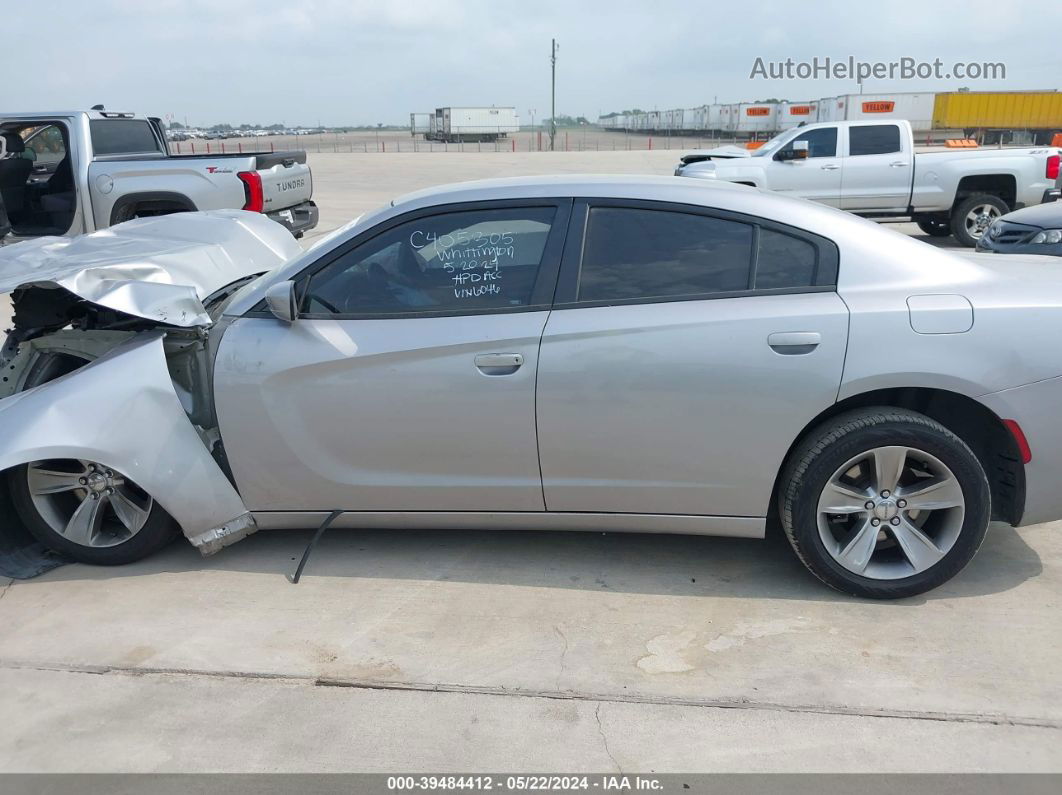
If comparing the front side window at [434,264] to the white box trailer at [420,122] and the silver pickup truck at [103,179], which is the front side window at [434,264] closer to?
the silver pickup truck at [103,179]

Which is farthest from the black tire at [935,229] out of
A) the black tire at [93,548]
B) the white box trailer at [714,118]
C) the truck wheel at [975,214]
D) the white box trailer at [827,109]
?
the white box trailer at [714,118]

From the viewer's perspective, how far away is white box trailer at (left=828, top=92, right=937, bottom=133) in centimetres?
4412

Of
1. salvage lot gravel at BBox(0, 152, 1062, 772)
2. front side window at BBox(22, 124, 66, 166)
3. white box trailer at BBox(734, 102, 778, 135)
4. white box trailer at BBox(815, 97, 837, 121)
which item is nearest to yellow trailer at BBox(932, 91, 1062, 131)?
white box trailer at BBox(815, 97, 837, 121)

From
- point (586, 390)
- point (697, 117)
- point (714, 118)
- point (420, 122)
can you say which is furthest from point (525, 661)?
point (420, 122)

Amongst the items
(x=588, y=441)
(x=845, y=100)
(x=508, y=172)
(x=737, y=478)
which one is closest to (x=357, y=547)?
(x=588, y=441)

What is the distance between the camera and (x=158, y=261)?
13.3 ft

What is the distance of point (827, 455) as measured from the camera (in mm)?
3307

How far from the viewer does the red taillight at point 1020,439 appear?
3.30 meters

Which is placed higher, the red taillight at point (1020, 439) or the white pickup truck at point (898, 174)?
the white pickup truck at point (898, 174)

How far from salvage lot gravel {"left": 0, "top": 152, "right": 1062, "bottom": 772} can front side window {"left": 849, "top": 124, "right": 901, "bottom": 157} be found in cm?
1072

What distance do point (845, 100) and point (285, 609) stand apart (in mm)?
46715

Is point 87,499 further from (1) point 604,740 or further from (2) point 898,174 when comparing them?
(2) point 898,174

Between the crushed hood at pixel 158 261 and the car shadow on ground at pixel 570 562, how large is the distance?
1.12 meters
